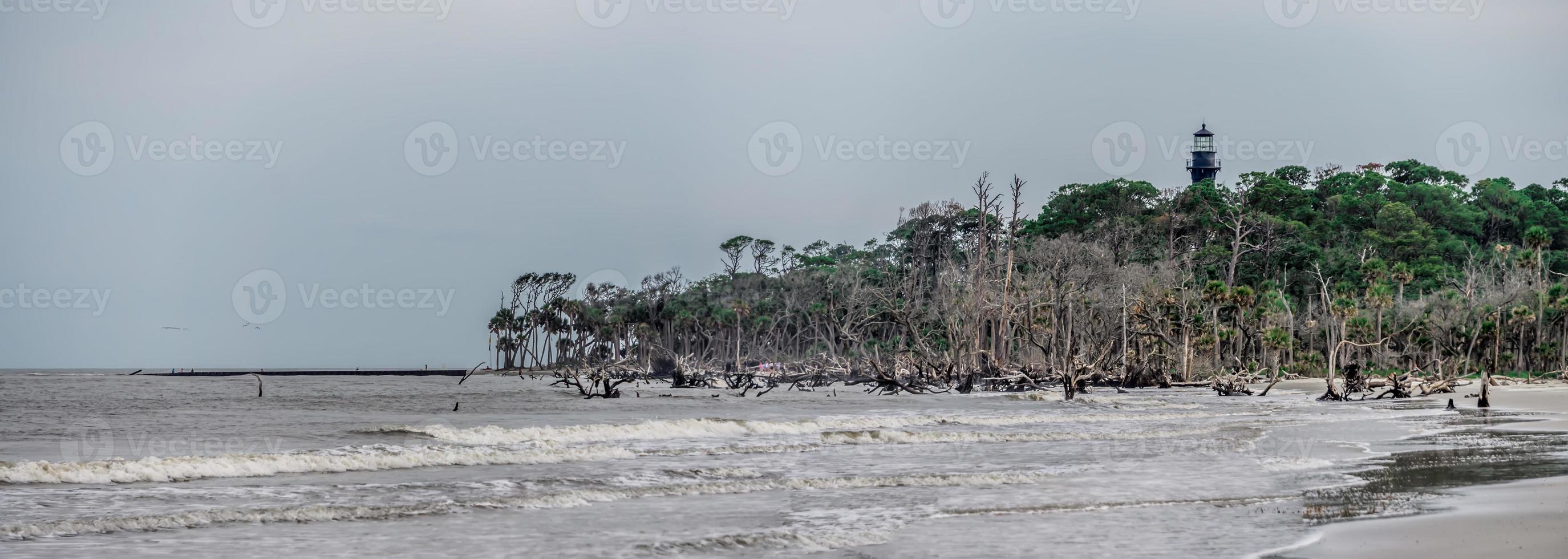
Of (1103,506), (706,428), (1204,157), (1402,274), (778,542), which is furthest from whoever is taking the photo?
(1204,157)

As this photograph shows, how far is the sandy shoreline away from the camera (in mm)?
8563

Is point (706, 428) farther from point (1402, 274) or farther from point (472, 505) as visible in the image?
point (1402, 274)

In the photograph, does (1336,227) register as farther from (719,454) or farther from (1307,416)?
(719,454)

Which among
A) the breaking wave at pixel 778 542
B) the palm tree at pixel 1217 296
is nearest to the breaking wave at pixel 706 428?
the breaking wave at pixel 778 542

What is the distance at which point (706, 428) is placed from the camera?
2695 centimetres

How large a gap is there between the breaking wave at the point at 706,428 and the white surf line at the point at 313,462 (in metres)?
3.27

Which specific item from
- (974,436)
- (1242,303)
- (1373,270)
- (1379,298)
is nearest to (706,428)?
(974,436)

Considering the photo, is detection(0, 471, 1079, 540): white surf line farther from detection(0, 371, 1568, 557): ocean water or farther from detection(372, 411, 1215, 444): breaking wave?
detection(372, 411, 1215, 444): breaking wave

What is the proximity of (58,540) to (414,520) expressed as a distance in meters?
3.21

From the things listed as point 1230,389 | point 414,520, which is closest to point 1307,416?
point 1230,389

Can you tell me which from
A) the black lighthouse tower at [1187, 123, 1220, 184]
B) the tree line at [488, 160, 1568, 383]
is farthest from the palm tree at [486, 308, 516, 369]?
the black lighthouse tower at [1187, 123, 1220, 184]

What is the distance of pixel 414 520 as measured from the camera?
38.7ft

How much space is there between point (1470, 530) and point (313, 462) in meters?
16.1

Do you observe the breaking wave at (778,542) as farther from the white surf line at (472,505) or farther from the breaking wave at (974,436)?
the breaking wave at (974,436)
